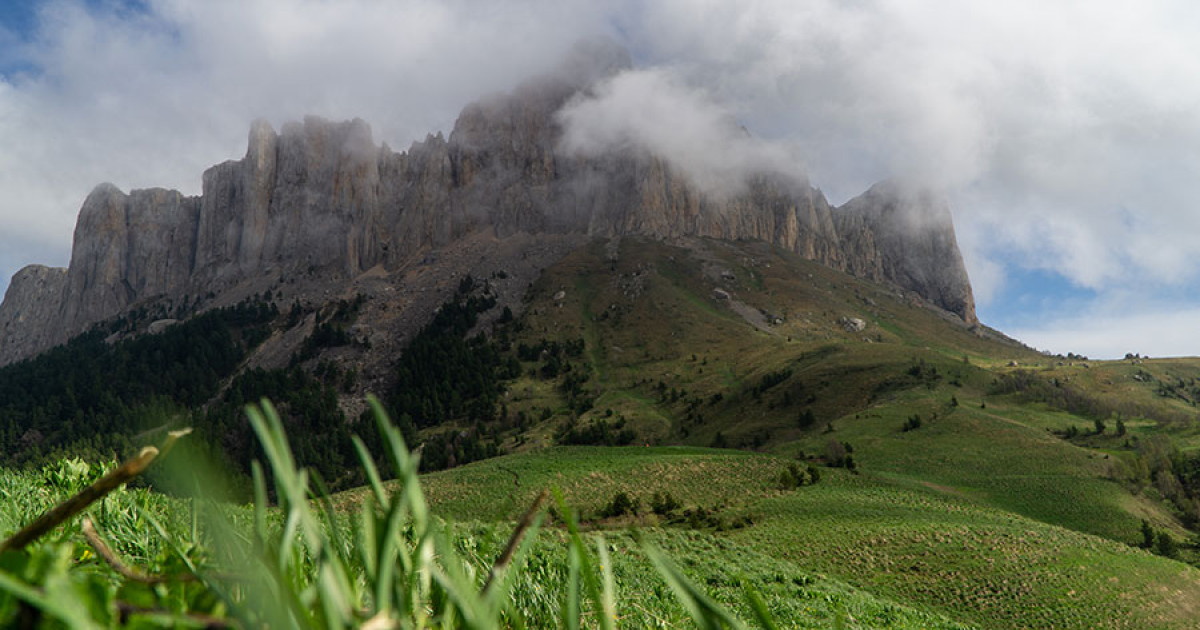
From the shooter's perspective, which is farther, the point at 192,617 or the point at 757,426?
the point at 757,426

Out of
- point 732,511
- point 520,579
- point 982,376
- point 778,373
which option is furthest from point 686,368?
point 520,579

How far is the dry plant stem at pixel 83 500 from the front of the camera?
0.76 metres

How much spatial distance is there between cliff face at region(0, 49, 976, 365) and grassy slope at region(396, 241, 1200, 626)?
145ft

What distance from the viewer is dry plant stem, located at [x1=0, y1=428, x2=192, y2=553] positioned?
2.48ft

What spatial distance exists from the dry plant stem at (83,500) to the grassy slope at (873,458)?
482 millimetres

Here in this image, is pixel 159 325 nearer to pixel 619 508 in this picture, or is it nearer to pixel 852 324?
pixel 852 324

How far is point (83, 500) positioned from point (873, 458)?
57486 mm

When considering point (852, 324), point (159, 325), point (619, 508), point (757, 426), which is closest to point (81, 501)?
point (619, 508)

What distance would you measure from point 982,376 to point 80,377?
6125 inches

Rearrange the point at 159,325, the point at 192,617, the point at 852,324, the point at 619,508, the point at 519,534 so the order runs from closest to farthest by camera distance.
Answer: the point at 192,617 < the point at 519,534 < the point at 619,508 < the point at 852,324 < the point at 159,325

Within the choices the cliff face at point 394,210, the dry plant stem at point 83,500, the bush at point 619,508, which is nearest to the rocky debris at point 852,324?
the cliff face at point 394,210

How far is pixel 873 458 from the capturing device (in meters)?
52.1

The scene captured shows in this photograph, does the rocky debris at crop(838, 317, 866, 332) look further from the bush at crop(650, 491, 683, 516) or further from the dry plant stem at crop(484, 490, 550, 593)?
the dry plant stem at crop(484, 490, 550, 593)

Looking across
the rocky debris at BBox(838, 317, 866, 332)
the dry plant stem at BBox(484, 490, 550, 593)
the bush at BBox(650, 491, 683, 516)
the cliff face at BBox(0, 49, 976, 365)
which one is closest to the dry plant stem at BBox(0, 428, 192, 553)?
the dry plant stem at BBox(484, 490, 550, 593)
